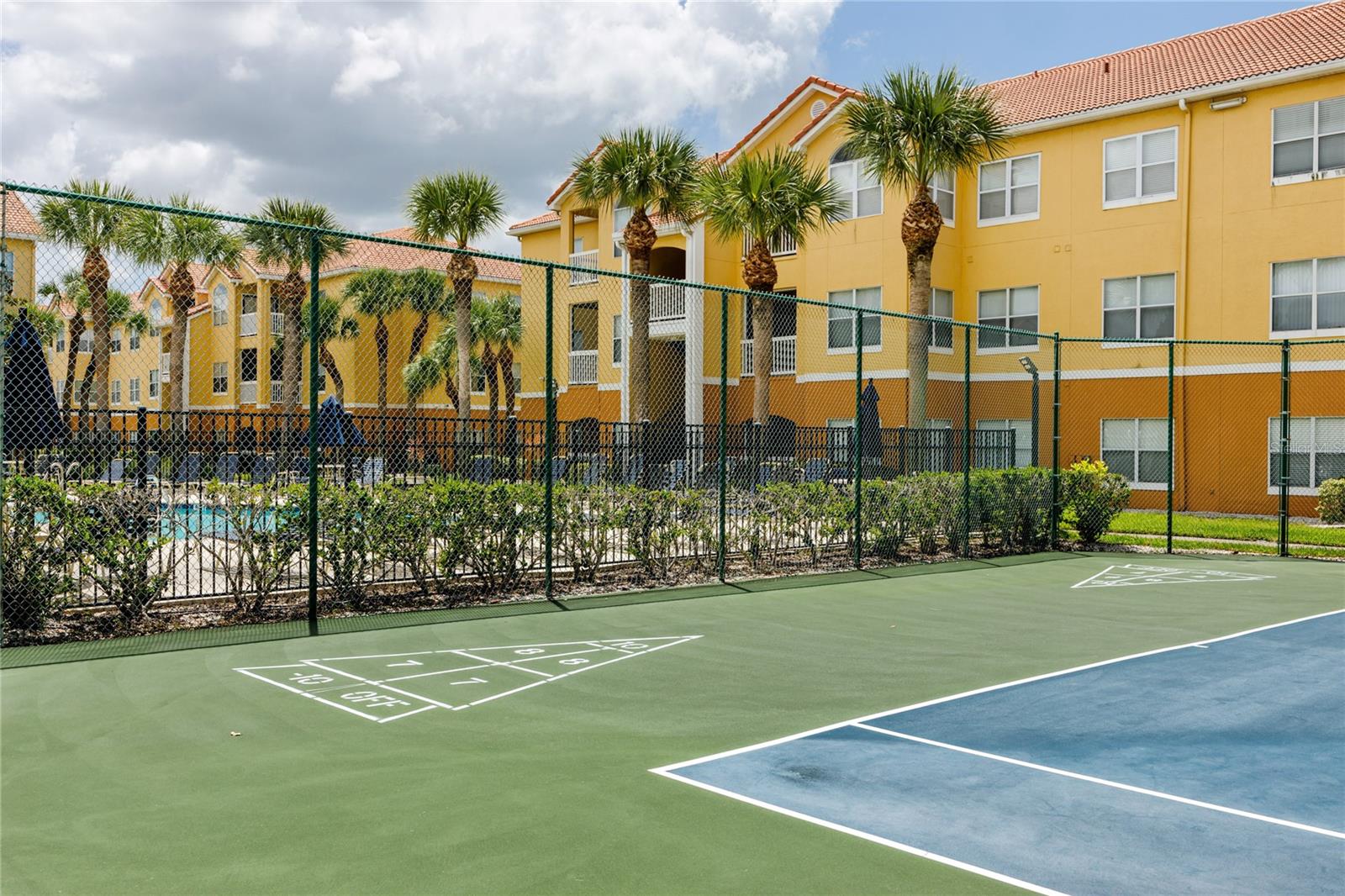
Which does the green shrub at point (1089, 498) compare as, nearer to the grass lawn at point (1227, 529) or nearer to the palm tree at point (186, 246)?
the grass lawn at point (1227, 529)

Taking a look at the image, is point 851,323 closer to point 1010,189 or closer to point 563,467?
point 1010,189

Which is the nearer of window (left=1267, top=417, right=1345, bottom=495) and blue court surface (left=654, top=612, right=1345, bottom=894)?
blue court surface (left=654, top=612, right=1345, bottom=894)

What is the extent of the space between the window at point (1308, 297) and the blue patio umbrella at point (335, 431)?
67.7ft

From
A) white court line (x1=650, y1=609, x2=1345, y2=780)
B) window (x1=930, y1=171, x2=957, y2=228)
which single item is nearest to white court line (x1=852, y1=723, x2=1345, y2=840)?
white court line (x1=650, y1=609, x2=1345, y2=780)

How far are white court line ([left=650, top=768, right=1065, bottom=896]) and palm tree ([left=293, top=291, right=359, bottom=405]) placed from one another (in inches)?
1423

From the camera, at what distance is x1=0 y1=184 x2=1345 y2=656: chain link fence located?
912 centimetres

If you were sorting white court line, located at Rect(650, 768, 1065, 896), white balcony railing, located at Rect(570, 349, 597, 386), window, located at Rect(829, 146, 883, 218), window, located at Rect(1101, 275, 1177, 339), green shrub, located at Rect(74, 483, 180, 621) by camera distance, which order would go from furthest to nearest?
1. white balcony railing, located at Rect(570, 349, 597, 386)
2. window, located at Rect(829, 146, 883, 218)
3. window, located at Rect(1101, 275, 1177, 339)
4. green shrub, located at Rect(74, 483, 180, 621)
5. white court line, located at Rect(650, 768, 1065, 896)

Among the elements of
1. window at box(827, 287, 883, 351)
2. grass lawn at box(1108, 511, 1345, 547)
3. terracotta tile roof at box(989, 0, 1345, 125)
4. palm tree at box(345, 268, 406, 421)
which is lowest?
grass lawn at box(1108, 511, 1345, 547)

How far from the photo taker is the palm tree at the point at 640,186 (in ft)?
84.7

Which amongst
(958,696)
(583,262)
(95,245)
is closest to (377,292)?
(583,262)

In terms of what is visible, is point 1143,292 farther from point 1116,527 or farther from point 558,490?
point 558,490

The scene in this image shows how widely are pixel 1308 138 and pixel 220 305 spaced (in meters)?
41.2

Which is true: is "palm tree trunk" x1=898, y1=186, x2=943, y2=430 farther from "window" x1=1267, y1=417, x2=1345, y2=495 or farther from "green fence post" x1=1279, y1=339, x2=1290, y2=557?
"window" x1=1267, y1=417, x2=1345, y2=495

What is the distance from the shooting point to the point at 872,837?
14.2 ft
